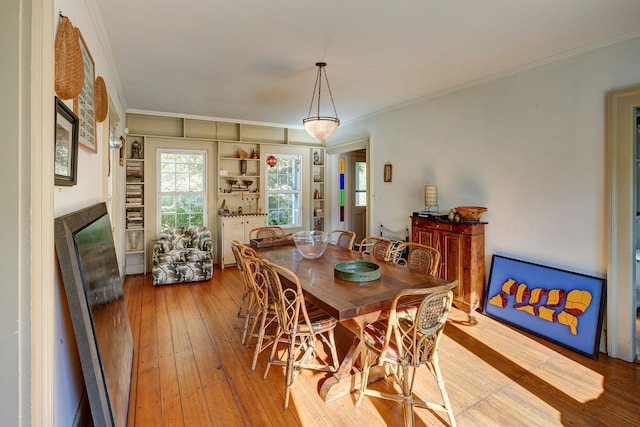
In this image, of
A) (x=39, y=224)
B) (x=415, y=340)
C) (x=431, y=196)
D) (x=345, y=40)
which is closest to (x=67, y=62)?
(x=39, y=224)

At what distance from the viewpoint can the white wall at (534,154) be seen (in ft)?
9.24

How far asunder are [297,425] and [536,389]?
1732 millimetres

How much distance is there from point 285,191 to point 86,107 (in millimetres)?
4701

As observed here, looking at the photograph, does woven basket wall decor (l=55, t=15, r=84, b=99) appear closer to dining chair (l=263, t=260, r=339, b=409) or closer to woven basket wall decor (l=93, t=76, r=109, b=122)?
woven basket wall decor (l=93, t=76, r=109, b=122)

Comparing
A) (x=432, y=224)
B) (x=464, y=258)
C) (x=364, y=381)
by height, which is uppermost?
(x=432, y=224)

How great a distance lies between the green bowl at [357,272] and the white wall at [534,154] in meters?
2.00

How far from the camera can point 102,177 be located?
268 cm

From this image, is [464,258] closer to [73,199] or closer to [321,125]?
[321,125]

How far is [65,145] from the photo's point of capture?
152 centimetres

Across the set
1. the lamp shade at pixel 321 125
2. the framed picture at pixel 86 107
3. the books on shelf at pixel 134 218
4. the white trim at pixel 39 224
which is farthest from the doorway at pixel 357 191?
the white trim at pixel 39 224

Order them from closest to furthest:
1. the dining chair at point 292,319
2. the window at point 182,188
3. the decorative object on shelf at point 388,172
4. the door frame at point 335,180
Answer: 1. the dining chair at point 292,319
2. the decorative object on shelf at point 388,172
3. the window at point 182,188
4. the door frame at point 335,180

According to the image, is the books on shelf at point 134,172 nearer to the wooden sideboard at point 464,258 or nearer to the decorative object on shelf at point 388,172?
the decorative object on shelf at point 388,172

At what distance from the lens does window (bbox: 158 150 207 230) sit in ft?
18.3

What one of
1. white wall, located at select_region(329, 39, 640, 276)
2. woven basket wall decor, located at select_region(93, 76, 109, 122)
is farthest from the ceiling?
woven basket wall decor, located at select_region(93, 76, 109, 122)
